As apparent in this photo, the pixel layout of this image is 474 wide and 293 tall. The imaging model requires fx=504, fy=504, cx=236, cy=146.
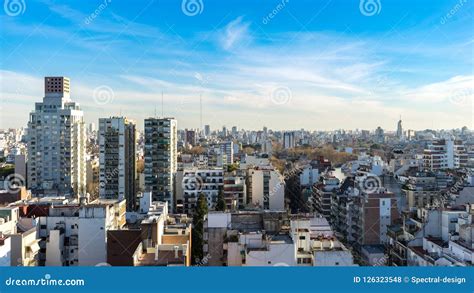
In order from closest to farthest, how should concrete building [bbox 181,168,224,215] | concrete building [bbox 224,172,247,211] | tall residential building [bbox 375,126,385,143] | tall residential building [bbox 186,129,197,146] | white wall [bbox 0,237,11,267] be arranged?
1. white wall [bbox 0,237,11,267]
2. concrete building [bbox 224,172,247,211]
3. concrete building [bbox 181,168,224,215]
4. tall residential building [bbox 186,129,197,146]
5. tall residential building [bbox 375,126,385,143]

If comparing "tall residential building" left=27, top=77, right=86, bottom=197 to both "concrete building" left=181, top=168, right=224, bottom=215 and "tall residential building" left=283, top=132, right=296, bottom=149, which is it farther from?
"tall residential building" left=283, top=132, right=296, bottom=149

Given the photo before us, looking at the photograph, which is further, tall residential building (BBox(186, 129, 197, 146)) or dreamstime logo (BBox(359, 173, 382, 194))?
tall residential building (BBox(186, 129, 197, 146))

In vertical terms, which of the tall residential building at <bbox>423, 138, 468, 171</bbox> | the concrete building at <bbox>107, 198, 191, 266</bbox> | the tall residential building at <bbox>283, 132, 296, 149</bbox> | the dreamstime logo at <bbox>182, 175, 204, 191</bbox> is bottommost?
the concrete building at <bbox>107, 198, 191, 266</bbox>

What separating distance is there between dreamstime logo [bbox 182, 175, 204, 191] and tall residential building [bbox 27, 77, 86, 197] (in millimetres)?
3569

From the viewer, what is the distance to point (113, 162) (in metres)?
10.6

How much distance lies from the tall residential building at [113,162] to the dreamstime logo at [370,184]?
481 cm

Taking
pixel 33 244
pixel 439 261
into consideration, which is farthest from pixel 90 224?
pixel 439 261

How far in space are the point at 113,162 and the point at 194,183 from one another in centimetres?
181

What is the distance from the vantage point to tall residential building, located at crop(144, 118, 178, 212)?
10.5m

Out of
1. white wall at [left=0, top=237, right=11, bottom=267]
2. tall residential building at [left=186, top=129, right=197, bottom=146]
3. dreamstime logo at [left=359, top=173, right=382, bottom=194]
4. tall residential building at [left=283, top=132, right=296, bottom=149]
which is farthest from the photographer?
tall residential building at [left=186, top=129, right=197, bottom=146]

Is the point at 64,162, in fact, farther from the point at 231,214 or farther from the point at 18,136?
the point at 18,136

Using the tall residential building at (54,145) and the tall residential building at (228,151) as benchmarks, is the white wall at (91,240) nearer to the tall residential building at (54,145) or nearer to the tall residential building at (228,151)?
the tall residential building at (54,145)

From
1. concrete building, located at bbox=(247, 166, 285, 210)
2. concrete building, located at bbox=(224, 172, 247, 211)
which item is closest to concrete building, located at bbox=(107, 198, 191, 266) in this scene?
concrete building, located at bbox=(224, 172, 247, 211)

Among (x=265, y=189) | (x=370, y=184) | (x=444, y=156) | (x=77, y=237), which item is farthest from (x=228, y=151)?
(x=77, y=237)
